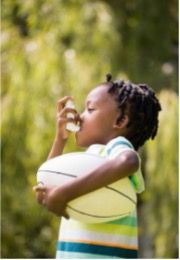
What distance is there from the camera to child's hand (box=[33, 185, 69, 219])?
1.77 m

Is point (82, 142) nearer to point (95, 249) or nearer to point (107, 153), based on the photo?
point (107, 153)

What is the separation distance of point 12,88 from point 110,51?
24.2 inches

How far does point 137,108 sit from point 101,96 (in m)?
0.08

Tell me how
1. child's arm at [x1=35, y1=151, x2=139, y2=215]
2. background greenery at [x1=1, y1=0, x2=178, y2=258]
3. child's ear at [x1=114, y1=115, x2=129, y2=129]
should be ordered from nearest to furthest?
1. child's arm at [x1=35, y1=151, x2=139, y2=215]
2. child's ear at [x1=114, y1=115, x2=129, y2=129]
3. background greenery at [x1=1, y1=0, x2=178, y2=258]

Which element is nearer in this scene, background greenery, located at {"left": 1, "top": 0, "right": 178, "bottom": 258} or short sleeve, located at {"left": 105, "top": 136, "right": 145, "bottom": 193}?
short sleeve, located at {"left": 105, "top": 136, "right": 145, "bottom": 193}

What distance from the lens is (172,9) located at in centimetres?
569

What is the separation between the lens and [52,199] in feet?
5.80

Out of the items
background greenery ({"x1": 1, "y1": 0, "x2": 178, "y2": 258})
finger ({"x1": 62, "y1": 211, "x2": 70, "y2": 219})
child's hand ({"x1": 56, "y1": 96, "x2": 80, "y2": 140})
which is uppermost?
background greenery ({"x1": 1, "y1": 0, "x2": 178, "y2": 258})

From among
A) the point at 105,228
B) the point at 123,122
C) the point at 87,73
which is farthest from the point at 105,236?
the point at 87,73

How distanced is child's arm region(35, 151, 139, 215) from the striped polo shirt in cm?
4

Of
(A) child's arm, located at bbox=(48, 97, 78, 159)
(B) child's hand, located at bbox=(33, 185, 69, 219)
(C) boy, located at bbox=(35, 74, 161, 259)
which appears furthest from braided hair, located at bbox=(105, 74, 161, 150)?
(B) child's hand, located at bbox=(33, 185, 69, 219)

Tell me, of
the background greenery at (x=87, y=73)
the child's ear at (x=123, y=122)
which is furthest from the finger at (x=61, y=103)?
the background greenery at (x=87, y=73)

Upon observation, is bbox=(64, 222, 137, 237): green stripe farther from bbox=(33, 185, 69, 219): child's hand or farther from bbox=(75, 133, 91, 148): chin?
bbox=(75, 133, 91, 148): chin

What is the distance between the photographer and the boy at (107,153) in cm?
177
